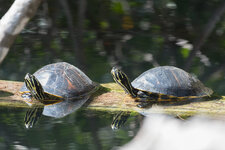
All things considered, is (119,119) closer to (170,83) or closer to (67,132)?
(67,132)

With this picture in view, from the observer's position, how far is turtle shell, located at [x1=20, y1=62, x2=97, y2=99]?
4.29 meters

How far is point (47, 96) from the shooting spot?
4.31 m

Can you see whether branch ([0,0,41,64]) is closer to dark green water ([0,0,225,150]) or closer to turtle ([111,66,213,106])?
dark green water ([0,0,225,150])

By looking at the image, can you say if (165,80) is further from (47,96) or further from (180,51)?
(180,51)

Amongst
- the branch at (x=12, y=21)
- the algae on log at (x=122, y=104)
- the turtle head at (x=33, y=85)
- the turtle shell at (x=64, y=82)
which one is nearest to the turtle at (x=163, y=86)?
the algae on log at (x=122, y=104)

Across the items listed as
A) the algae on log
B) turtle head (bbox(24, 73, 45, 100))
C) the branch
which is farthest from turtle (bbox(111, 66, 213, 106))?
the branch

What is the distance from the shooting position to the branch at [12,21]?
4426mm

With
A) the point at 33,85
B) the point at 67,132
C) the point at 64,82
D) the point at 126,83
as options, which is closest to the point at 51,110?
the point at 33,85

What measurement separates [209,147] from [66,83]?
6.40 feet

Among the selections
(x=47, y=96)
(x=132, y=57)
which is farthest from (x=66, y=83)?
(x=132, y=57)

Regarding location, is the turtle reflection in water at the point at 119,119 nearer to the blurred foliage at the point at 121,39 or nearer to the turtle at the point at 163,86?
the turtle at the point at 163,86

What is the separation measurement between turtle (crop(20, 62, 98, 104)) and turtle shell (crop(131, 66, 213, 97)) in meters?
0.68

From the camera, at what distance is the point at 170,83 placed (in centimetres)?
428

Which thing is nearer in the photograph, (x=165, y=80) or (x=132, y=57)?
(x=165, y=80)
